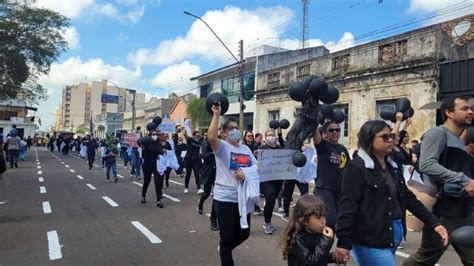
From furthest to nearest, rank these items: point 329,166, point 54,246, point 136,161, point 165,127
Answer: point 136,161 < point 165,127 < point 54,246 < point 329,166

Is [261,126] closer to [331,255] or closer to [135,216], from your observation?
[135,216]

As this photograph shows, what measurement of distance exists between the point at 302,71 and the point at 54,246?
2037 cm

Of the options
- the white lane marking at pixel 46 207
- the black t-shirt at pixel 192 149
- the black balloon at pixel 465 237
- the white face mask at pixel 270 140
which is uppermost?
the white face mask at pixel 270 140

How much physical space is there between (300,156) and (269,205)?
2.52m

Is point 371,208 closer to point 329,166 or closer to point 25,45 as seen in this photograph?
point 329,166

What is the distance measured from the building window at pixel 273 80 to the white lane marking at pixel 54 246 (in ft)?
71.3

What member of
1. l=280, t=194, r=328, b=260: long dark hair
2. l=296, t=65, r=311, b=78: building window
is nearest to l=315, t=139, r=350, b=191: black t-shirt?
l=280, t=194, r=328, b=260: long dark hair

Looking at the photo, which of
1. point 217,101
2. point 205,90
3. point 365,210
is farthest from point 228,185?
point 205,90

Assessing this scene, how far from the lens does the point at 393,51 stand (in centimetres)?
1894

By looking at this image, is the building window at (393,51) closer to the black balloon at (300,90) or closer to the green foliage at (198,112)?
the black balloon at (300,90)

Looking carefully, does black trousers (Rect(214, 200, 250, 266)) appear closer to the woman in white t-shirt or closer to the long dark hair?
the woman in white t-shirt

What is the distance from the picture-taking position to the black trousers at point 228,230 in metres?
4.67

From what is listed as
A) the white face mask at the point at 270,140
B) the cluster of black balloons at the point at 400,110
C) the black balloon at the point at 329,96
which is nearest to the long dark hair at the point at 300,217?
the black balloon at the point at 329,96

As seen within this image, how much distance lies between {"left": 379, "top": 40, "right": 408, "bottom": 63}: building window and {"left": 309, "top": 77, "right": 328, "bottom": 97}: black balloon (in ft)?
47.2
